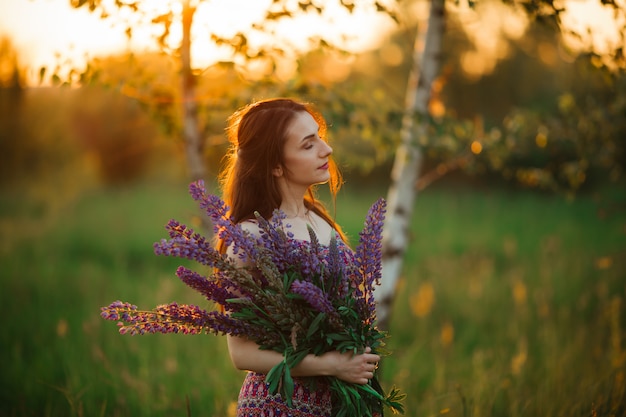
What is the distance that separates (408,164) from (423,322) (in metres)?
2.28

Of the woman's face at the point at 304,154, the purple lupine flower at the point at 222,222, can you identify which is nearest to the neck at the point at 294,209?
the woman's face at the point at 304,154

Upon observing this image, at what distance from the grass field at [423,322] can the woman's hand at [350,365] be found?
92 cm

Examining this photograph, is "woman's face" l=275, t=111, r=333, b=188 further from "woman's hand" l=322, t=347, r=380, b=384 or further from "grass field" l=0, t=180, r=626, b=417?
"grass field" l=0, t=180, r=626, b=417

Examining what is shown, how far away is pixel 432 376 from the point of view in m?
4.36

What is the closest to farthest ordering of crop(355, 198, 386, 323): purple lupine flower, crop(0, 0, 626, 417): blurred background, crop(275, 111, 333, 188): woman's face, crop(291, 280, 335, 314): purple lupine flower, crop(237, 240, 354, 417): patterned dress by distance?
1. crop(291, 280, 335, 314): purple lupine flower
2. crop(355, 198, 386, 323): purple lupine flower
3. crop(237, 240, 354, 417): patterned dress
4. crop(275, 111, 333, 188): woman's face
5. crop(0, 0, 626, 417): blurred background

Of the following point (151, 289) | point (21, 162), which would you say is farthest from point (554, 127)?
point (21, 162)

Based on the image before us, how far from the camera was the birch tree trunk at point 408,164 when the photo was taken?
4059 mm

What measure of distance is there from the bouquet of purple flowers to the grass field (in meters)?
0.81

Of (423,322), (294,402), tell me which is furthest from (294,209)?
(423,322)

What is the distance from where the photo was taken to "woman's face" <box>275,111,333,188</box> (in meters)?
2.22

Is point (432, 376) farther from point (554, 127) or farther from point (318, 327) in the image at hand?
point (318, 327)

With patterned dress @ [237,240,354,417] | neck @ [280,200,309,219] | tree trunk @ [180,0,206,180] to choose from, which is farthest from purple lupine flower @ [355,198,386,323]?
tree trunk @ [180,0,206,180]

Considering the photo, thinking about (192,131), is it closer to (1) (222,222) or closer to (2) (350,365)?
(1) (222,222)

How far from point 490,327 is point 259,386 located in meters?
4.12
